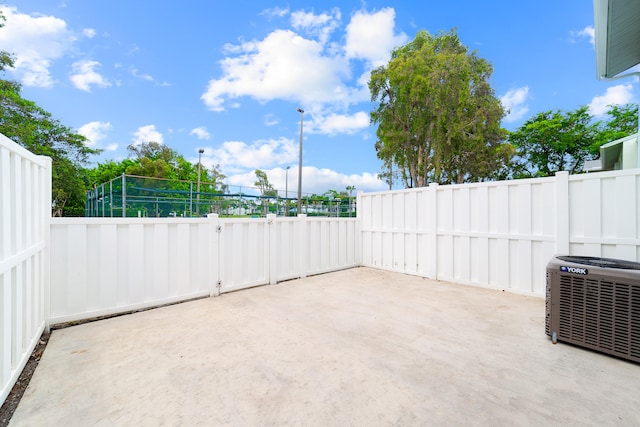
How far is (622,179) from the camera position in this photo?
131 inches

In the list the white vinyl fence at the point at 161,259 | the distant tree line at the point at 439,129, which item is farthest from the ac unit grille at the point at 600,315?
the distant tree line at the point at 439,129

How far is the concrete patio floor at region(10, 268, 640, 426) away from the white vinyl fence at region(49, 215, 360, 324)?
30 centimetres

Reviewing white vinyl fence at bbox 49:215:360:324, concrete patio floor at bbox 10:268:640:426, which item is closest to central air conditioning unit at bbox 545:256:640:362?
→ concrete patio floor at bbox 10:268:640:426

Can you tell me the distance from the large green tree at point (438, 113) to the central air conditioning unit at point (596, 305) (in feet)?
38.8

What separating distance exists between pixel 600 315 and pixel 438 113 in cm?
1254

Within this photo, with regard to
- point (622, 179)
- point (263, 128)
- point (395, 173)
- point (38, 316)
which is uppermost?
point (263, 128)

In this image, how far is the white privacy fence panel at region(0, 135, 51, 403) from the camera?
63.4 inches

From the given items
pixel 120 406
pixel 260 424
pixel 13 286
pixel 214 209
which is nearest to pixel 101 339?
pixel 13 286

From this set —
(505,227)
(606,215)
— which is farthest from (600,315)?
(505,227)

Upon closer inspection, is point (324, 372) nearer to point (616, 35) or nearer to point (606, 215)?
point (606, 215)

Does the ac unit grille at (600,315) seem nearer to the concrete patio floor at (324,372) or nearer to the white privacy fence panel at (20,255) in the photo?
the concrete patio floor at (324,372)

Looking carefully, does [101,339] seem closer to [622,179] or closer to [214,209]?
[622,179]

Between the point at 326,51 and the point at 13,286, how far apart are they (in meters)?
11.6

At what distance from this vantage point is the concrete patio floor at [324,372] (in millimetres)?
1541
